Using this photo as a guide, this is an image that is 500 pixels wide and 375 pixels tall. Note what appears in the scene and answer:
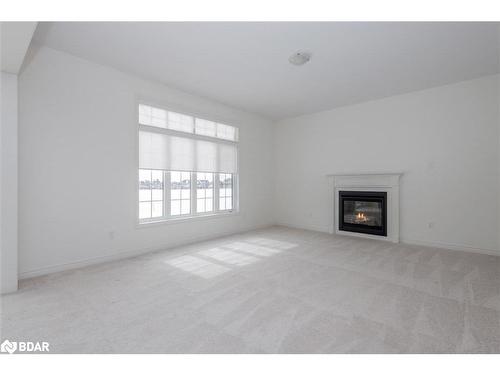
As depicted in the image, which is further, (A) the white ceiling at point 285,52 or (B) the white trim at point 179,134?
(B) the white trim at point 179,134

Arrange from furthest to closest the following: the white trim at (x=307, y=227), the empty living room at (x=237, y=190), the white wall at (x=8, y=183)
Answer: the white trim at (x=307, y=227)
the white wall at (x=8, y=183)
the empty living room at (x=237, y=190)

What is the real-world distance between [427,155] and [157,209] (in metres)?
4.98

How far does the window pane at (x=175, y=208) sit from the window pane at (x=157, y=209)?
188 mm

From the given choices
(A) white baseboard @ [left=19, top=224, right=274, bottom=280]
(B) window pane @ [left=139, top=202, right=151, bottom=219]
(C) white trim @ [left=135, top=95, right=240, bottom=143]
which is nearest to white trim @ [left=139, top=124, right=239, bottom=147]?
(C) white trim @ [left=135, top=95, right=240, bottom=143]

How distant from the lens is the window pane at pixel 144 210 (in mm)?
4082

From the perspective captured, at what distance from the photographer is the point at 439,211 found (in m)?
4.36

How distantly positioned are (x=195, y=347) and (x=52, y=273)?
253cm

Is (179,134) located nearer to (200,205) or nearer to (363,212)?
(200,205)

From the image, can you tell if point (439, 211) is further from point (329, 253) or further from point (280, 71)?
point (280, 71)

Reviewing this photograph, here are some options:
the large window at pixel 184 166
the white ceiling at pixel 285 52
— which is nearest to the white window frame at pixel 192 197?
the large window at pixel 184 166

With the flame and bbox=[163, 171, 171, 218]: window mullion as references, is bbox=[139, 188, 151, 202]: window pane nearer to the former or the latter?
bbox=[163, 171, 171, 218]: window mullion

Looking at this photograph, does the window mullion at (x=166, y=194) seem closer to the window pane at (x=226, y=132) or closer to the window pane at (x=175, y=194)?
the window pane at (x=175, y=194)

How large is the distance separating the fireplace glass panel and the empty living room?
5 centimetres
